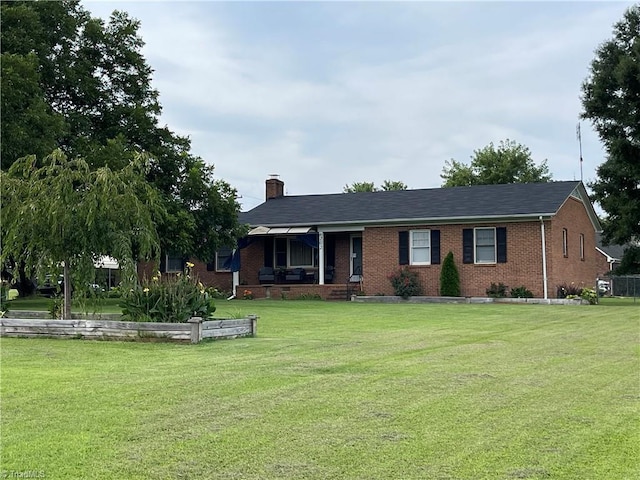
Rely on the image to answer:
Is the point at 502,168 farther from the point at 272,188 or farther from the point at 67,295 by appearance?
the point at 67,295

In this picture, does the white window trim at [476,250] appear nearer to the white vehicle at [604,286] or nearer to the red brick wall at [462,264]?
the red brick wall at [462,264]

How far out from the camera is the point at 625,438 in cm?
536

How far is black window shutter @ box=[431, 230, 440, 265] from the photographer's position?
2711 centimetres

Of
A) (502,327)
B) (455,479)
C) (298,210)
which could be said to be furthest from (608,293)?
(455,479)

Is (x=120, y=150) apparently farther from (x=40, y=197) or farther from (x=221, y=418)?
(x=221, y=418)

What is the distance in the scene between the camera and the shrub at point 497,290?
84.4 feet

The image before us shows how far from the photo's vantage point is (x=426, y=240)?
2736 cm

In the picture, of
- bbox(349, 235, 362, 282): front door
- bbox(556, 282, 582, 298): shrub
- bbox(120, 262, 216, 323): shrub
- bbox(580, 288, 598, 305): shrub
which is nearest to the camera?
bbox(120, 262, 216, 323): shrub

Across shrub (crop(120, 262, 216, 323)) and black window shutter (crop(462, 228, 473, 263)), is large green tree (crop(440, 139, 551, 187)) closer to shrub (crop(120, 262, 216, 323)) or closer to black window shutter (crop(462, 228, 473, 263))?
black window shutter (crop(462, 228, 473, 263))

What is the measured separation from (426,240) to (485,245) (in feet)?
7.38

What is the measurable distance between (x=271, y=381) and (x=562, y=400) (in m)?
2.93

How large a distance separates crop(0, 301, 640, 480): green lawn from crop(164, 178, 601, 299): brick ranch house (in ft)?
48.3

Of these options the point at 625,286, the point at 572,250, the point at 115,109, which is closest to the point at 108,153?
the point at 115,109

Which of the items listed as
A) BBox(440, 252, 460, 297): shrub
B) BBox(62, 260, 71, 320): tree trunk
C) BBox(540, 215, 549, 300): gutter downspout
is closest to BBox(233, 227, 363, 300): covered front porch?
BBox(440, 252, 460, 297): shrub
